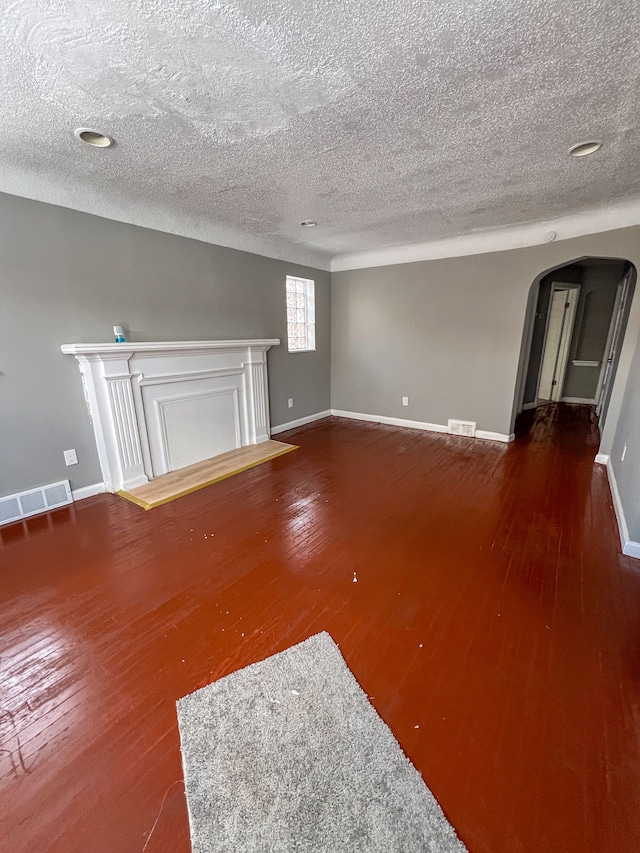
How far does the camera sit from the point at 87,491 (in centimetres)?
304

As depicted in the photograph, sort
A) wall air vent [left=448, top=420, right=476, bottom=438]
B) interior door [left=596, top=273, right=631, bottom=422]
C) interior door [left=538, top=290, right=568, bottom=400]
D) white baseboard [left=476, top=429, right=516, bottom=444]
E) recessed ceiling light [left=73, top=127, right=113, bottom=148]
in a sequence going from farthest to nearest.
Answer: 1. interior door [left=538, top=290, right=568, bottom=400]
2. wall air vent [left=448, top=420, right=476, bottom=438]
3. white baseboard [left=476, top=429, right=516, bottom=444]
4. interior door [left=596, top=273, right=631, bottom=422]
5. recessed ceiling light [left=73, top=127, right=113, bottom=148]

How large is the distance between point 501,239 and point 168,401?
4.05 metres

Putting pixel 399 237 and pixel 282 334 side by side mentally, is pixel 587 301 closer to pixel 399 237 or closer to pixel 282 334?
pixel 399 237

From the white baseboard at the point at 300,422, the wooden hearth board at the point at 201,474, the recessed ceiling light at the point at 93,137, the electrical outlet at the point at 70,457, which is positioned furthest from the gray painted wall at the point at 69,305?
the white baseboard at the point at 300,422

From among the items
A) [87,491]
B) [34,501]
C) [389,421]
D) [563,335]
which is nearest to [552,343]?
[563,335]

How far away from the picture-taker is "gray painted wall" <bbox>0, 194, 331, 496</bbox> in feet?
8.19

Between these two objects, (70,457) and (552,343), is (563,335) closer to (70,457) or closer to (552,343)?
(552,343)

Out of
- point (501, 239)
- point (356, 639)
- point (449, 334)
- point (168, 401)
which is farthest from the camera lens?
point (449, 334)

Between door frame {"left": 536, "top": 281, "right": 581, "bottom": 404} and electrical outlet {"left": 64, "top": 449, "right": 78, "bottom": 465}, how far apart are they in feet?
22.5

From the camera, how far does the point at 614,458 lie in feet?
10.9

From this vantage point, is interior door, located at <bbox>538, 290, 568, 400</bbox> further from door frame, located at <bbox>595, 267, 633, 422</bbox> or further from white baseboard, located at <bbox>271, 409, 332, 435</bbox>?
white baseboard, located at <bbox>271, 409, 332, 435</bbox>

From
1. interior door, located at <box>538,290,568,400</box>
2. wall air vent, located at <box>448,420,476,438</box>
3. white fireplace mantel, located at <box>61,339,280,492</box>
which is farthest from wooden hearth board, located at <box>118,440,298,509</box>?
interior door, located at <box>538,290,568,400</box>

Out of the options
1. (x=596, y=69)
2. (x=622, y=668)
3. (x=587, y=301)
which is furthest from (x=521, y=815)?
(x=587, y=301)

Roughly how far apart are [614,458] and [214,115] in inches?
162
